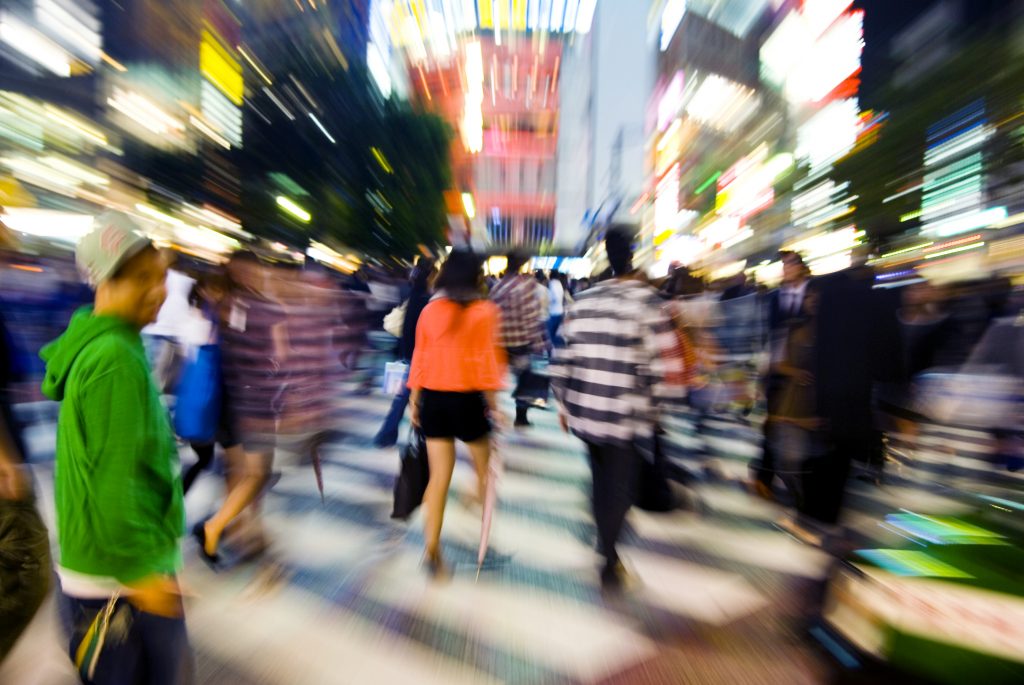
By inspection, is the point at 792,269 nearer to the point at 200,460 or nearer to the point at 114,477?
the point at 200,460

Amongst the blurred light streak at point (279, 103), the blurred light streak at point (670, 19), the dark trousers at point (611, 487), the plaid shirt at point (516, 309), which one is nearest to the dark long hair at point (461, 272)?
the dark trousers at point (611, 487)

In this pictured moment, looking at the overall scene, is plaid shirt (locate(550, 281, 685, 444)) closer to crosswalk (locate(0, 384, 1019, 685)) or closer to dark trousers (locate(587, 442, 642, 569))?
dark trousers (locate(587, 442, 642, 569))

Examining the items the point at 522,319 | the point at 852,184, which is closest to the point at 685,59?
the point at 852,184

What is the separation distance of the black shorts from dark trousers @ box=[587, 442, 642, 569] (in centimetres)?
64

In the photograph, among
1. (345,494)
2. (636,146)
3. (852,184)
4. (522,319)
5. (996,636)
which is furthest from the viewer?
(636,146)

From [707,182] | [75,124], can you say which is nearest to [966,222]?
[707,182]

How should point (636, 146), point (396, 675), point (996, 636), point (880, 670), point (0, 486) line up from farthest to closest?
point (636, 146) → point (396, 675) → point (0, 486) → point (880, 670) → point (996, 636)

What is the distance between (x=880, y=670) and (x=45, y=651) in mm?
3184

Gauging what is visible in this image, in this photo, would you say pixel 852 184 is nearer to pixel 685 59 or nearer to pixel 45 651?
pixel 45 651

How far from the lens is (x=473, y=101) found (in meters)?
58.7

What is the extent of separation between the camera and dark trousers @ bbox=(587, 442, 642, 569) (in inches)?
131

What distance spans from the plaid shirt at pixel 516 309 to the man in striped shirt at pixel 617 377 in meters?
3.13

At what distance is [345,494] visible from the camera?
5.05 metres

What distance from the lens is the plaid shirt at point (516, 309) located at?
664cm
